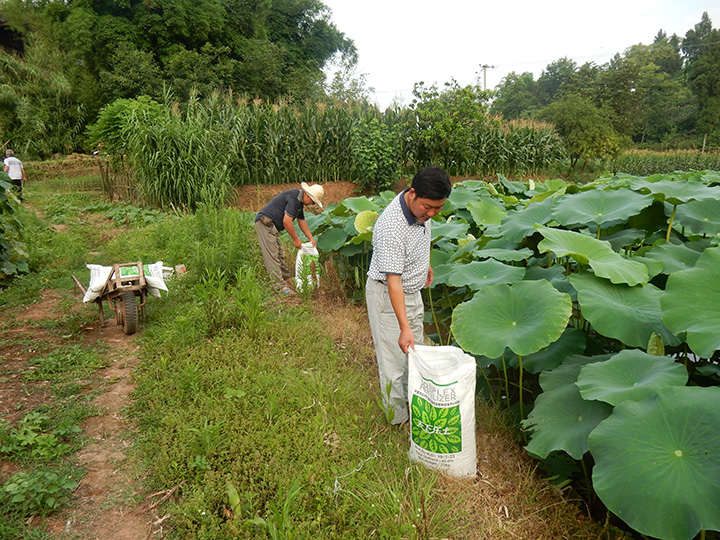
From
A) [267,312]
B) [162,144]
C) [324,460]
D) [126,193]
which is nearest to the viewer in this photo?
[324,460]

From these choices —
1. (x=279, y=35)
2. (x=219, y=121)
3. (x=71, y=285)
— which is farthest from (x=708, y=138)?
(x=71, y=285)

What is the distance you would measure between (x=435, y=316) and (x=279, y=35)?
2954cm

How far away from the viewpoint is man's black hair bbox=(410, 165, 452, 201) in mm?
2287

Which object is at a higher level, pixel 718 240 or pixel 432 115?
pixel 432 115

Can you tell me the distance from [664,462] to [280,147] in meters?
11.5

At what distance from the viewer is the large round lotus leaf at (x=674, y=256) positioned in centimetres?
273

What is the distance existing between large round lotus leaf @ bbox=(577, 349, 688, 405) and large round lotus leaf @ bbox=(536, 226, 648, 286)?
435 millimetres

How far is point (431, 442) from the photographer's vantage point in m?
2.30

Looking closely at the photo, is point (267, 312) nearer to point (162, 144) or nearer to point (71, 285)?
point (71, 285)

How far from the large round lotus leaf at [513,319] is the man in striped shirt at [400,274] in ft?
1.02

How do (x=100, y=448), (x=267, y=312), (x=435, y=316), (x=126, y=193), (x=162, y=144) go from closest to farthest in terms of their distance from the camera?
1. (x=100, y=448)
2. (x=435, y=316)
3. (x=267, y=312)
4. (x=162, y=144)
5. (x=126, y=193)

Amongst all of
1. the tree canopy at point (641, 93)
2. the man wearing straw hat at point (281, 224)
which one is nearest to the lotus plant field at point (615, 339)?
the man wearing straw hat at point (281, 224)

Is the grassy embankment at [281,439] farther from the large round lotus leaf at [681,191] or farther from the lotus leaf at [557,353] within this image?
the large round lotus leaf at [681,191]

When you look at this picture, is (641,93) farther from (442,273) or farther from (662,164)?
(442,273)
